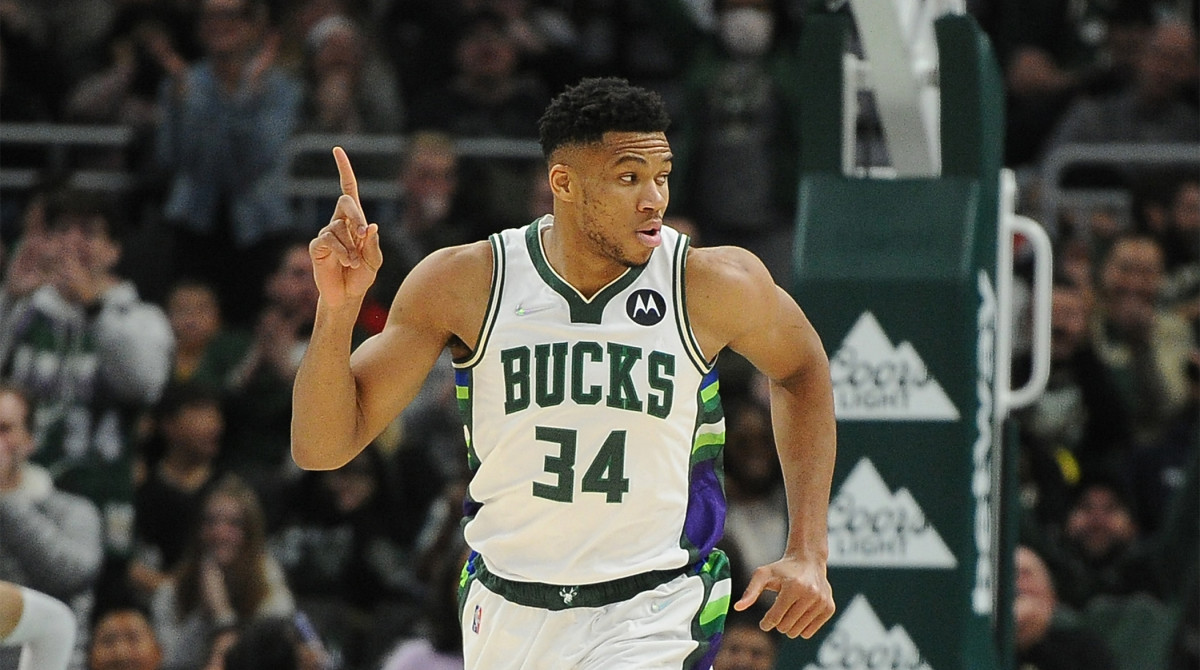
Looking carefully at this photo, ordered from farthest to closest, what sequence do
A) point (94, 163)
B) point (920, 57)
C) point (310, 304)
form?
point (94, 163), point (310, 304), point (920, 57)

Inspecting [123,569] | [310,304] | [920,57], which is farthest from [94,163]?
[920,57]

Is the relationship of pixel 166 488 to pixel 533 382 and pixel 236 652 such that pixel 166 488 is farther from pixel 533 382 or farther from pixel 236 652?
pixel 533 382

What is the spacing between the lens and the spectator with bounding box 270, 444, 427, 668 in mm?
8906

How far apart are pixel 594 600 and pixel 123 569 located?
4.77 m

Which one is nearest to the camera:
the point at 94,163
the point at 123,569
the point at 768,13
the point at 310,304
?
the point at 123,569

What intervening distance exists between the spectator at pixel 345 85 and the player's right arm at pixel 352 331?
6332 millimetres

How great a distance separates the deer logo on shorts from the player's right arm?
1.88 ft

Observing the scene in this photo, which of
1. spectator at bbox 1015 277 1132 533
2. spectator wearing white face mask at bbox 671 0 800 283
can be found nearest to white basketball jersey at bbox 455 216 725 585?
spectator at bbox 1015 277 1132 533

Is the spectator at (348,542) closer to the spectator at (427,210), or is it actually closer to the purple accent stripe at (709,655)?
the spectator at (427,210)

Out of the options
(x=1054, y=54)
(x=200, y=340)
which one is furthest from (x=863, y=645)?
(x=1054, y=54)

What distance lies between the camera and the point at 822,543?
456 centimetres

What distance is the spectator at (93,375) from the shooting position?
8594 mm

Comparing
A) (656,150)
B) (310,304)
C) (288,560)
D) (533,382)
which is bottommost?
(288,560)

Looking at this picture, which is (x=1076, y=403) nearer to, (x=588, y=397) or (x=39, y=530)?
(x=39, y=530)
